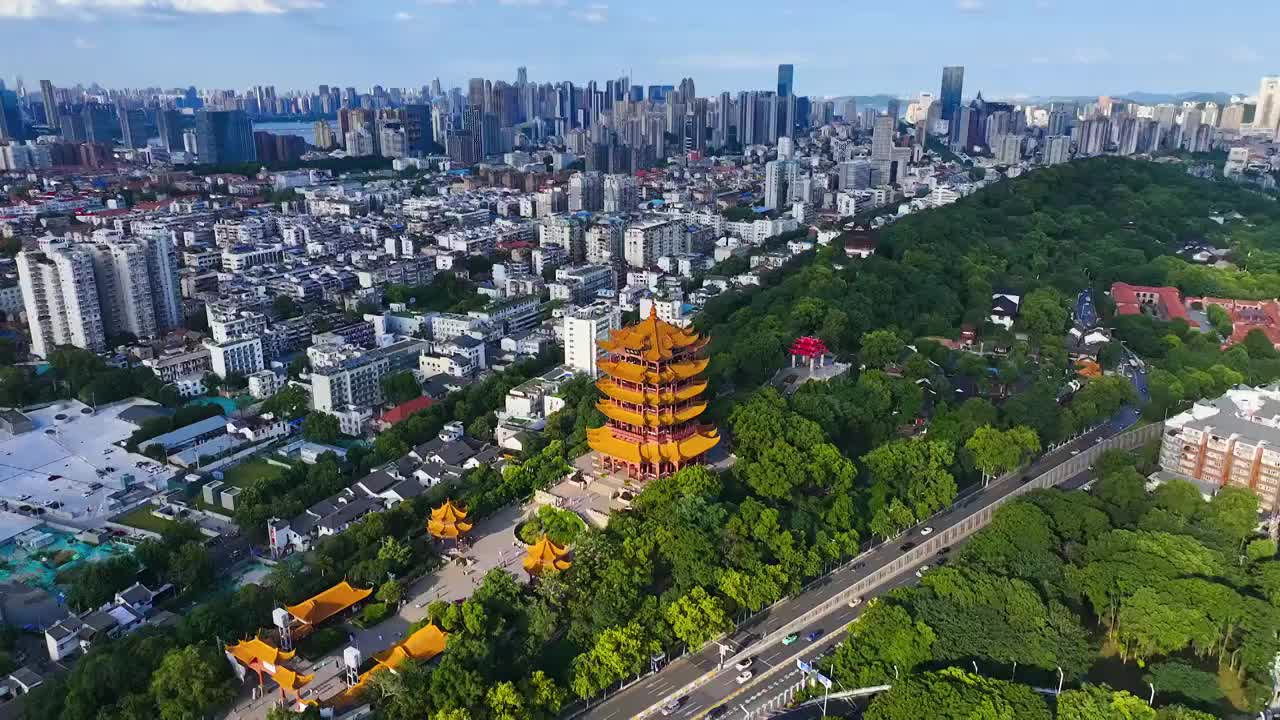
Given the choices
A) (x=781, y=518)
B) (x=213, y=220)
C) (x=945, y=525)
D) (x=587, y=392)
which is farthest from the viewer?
(x=213, y=220)

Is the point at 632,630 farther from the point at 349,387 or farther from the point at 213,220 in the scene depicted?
the point at 213,220

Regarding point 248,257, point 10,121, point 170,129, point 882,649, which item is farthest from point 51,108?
point 882,649

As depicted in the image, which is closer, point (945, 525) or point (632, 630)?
point (632, 630)

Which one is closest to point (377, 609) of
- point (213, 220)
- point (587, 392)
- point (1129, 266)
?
point (587, 392)

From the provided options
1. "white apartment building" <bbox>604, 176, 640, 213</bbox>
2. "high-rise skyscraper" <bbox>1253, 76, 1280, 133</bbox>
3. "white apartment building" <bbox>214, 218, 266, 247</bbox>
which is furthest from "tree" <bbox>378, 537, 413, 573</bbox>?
"high-rise skyscraper" <bbox>1253, 76, 1280, 133</bbox>

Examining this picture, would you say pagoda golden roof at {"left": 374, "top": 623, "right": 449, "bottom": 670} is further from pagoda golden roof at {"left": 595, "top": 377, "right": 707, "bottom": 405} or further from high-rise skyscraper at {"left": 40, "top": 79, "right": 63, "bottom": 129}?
high-rise skyscraper at {"left": 40, "top": 79, "right": 63, "bottom": 129}

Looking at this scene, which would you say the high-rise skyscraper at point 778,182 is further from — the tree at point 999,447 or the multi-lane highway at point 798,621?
the multi-lane highway at point 798,621
